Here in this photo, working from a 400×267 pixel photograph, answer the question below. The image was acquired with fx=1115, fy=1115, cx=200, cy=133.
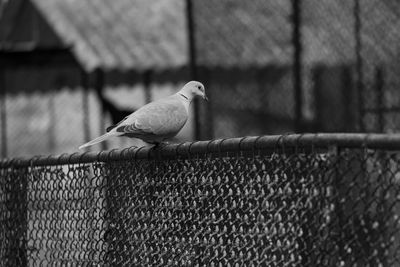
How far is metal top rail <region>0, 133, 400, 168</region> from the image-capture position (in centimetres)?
280

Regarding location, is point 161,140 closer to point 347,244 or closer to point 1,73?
point 347,244

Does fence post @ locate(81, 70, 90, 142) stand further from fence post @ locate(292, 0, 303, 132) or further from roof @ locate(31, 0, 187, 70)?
fence post @ locate(292, 0, 303, 132)

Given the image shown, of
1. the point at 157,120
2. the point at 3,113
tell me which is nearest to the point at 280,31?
the point at 157,120

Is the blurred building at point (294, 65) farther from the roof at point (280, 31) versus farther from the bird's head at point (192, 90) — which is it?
the bird's head at point (192, 90)

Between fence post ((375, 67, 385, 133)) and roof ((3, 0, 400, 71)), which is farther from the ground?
roof ((3, 0, 400, 71))

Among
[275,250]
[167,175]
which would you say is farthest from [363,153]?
[167,175]

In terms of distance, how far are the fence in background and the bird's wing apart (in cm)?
36

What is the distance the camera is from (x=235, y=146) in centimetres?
354

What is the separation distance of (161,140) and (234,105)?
15.1 feet

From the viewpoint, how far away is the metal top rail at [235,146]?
2.80 m

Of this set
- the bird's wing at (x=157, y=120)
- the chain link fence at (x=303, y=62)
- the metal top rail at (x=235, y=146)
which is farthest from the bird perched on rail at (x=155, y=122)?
the chain link fence at (x=303, y=62)

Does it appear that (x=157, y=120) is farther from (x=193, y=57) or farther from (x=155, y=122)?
(x=193, y=57)

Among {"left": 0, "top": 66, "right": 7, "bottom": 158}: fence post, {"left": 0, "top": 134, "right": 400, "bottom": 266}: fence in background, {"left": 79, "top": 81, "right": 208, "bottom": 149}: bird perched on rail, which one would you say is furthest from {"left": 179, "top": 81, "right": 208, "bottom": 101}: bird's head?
{"left": 0, "top": 66, "right": 7, "bottom": 158}: fence post

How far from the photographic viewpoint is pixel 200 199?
3783mm
